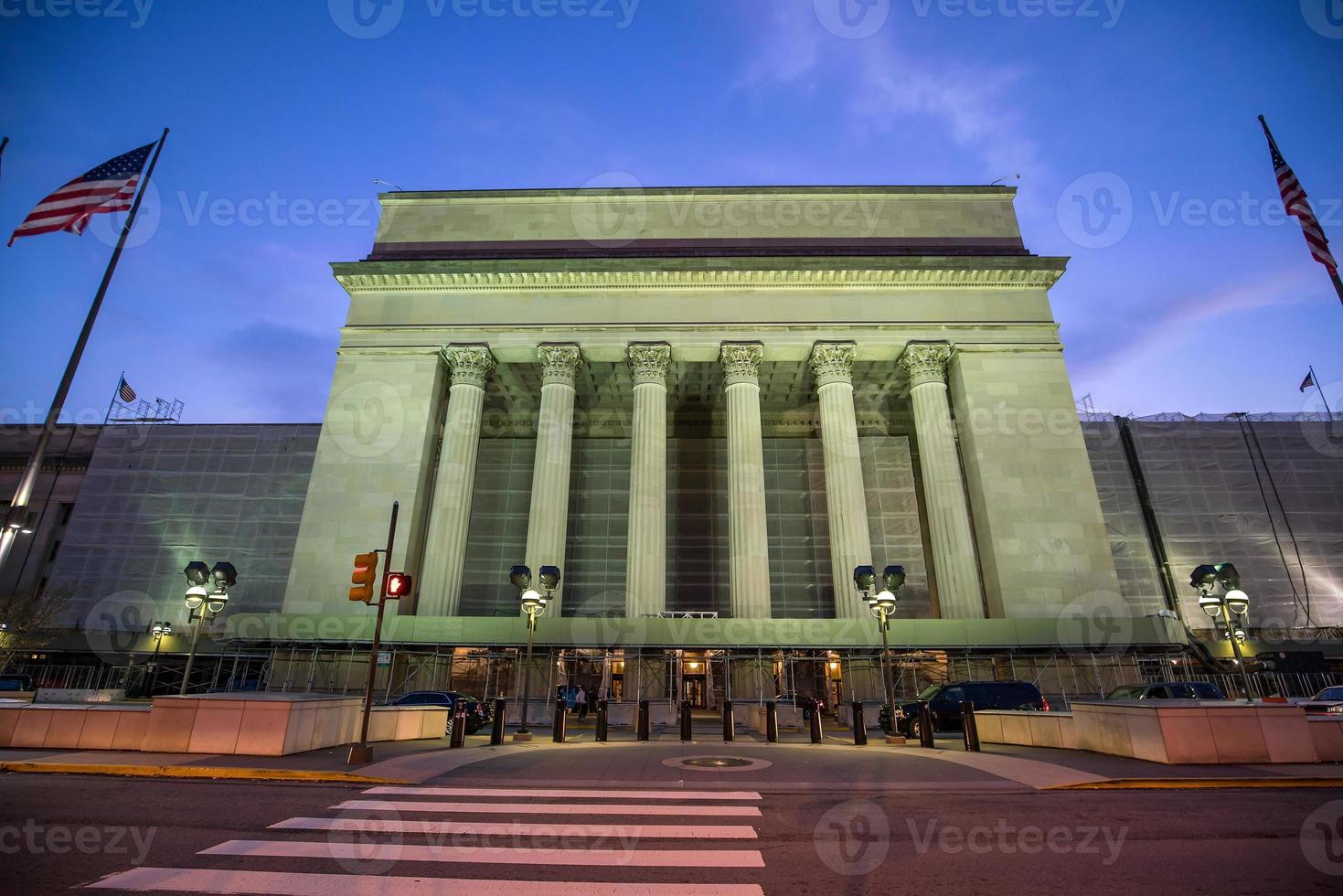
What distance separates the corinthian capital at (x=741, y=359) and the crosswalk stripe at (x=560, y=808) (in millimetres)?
25984

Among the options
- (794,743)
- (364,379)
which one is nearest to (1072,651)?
(794,743)

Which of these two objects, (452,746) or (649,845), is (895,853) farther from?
(452,746)

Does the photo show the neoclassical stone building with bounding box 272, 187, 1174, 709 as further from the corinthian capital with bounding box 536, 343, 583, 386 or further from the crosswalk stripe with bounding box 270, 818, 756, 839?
the crosswalk stripe with bounding box 270, 818, 756, 839

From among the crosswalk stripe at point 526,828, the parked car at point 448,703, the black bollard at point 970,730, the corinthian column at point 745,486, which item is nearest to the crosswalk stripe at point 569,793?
the crosswalk stripe at point 526,828

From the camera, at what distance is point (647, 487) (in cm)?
3048

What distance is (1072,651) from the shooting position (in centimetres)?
2727

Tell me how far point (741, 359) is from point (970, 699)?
18.9 metres

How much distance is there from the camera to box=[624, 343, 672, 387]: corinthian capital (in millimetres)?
33094

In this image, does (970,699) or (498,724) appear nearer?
(498,724)

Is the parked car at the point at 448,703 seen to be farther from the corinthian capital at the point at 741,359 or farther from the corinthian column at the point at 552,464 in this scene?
the corinthian capital at the point at 741,359

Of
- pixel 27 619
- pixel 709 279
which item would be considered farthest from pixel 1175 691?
pixel 27 619

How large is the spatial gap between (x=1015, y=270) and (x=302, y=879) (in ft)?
124

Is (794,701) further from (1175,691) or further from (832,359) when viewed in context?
(832,359)

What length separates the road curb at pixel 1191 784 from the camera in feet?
31.7
